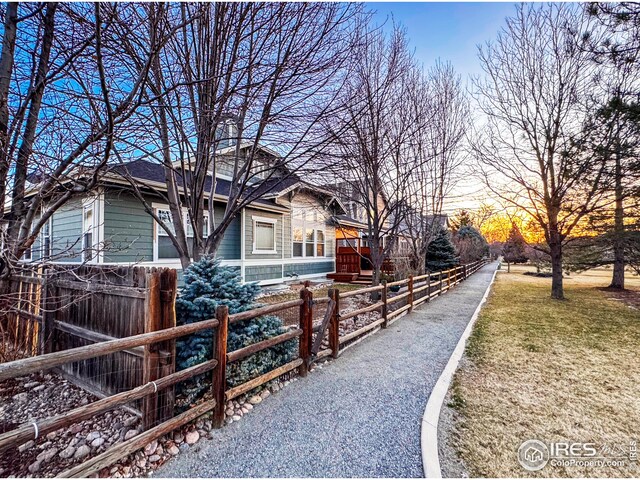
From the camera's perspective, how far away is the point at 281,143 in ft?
17.2

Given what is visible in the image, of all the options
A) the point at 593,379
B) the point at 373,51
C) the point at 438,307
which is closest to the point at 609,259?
the point at 438,307

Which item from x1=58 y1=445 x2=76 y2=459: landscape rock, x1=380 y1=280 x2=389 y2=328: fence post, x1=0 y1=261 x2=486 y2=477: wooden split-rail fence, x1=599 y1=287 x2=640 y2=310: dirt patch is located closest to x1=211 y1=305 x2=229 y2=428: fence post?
x1=0 y1=261 x2=486 y2=477: wooden split-rail fence

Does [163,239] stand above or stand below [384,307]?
above

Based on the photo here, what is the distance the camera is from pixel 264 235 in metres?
12.1

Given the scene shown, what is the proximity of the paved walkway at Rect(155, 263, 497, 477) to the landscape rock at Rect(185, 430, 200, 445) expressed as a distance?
0.08 m

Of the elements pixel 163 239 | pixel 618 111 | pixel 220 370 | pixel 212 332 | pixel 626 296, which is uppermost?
pixel 618 111

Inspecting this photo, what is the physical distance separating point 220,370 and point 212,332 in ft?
1.34

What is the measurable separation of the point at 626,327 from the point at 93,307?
11.3 meters

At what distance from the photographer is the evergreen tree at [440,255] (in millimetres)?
19156

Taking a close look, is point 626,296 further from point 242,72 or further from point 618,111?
point 242,72

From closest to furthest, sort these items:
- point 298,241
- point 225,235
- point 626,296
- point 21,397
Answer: point 21,397
point 225,235
point 626,296
point 298,241

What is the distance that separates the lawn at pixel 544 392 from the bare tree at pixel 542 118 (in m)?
5.99

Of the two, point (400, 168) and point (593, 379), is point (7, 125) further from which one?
point (400, 168)

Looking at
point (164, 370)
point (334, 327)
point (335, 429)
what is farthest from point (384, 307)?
point (164, 370)
